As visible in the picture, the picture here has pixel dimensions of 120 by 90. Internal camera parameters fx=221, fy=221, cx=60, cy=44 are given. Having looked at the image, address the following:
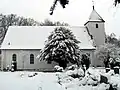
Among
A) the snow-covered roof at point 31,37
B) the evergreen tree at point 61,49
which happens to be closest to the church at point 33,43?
the snow-covered roof at point 31,37

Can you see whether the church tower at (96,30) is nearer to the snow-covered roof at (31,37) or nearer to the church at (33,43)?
the church at (33,43)

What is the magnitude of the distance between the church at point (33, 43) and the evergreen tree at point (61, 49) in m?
5.64

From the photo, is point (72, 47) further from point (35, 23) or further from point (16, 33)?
point (35, 23)

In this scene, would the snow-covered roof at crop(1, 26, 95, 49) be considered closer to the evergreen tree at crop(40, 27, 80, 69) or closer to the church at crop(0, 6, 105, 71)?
the church at crop(0, 6, 105, 71)

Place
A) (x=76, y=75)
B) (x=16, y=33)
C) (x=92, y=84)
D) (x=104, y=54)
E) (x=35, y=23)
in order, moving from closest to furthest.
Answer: (x=92, y=84) → (x=76, y=75) → (x=104, y=54) → (x=16, y=33) → (x=35, y=23)

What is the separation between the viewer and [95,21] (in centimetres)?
4294

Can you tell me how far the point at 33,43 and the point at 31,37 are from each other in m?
2.01

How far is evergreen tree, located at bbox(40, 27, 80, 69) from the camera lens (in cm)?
3052

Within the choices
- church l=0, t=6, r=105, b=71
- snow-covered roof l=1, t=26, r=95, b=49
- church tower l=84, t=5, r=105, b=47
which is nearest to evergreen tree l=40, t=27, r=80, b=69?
church l=0, t=6, r=105, b=71

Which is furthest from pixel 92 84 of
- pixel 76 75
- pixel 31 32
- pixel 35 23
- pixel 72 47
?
pixel 35 23

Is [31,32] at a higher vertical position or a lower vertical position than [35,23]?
lower

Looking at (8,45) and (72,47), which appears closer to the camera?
(72,47)

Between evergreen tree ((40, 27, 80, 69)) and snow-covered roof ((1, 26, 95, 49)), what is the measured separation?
21.2ft

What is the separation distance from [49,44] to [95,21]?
49.0 ft
